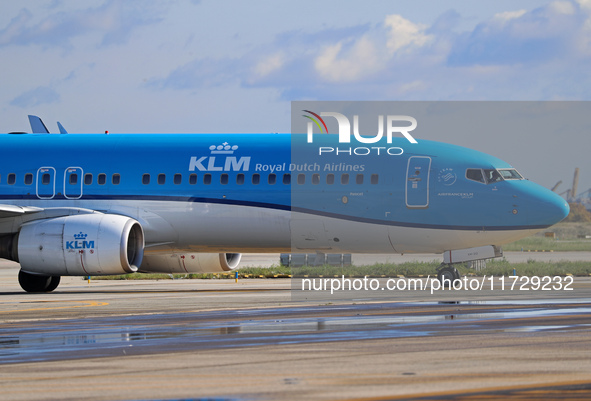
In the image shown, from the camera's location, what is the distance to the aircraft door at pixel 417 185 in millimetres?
25516

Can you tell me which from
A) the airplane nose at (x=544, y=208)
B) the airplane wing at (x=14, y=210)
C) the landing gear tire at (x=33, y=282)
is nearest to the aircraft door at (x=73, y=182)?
the airplane wing at (x=14, y=210)

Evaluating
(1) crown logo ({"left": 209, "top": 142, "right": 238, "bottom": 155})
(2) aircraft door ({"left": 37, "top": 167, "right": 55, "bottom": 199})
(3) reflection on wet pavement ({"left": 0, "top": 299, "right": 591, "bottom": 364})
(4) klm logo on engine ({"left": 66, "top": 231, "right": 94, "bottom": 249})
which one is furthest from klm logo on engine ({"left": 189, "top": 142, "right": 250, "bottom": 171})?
(3) reflection on wet pavement ({"left": 0, "top": 299, "right": 591, "bottom": 364})

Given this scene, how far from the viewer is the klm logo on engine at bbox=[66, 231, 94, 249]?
2559cm

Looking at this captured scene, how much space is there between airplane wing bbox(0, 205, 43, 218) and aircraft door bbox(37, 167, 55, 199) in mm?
518

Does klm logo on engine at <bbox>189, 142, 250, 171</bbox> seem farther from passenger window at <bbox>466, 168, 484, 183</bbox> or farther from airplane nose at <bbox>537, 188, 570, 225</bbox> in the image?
airplane nose at <bbox>537, 188, 570, 225</bbox>

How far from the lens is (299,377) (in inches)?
357

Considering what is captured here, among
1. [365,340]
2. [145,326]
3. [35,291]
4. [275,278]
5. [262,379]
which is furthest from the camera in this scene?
[275,278]

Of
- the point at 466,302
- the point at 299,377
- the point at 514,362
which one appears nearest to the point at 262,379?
the point at 299,377

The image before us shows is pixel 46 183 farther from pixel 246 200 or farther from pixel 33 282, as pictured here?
pixel 246 200

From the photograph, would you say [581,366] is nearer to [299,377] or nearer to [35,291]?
[299,377]

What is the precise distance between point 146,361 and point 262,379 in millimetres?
2027

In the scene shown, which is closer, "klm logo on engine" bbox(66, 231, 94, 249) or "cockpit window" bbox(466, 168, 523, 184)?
"cockpit window" bbox(466, 168, 523, 184)

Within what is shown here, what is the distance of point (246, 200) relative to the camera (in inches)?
1044

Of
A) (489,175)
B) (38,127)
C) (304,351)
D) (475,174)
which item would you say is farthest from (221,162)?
(304,351)
